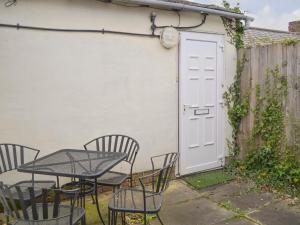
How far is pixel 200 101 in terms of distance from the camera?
559cm

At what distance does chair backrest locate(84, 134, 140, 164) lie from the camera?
14.7 ft

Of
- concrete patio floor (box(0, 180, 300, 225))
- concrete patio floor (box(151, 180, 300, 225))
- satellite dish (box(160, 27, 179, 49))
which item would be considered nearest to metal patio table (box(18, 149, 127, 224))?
concrete patio floor (box(0, 180, 300, 225))

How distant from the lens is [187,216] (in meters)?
4.07

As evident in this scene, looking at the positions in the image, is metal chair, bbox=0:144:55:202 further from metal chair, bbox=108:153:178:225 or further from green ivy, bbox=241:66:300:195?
green ivy, bbox=241:66:300:195

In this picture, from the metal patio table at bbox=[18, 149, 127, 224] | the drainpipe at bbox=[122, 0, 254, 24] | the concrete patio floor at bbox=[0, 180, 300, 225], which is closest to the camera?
the metal patio table at bbox=[18, 149, 127, 224]

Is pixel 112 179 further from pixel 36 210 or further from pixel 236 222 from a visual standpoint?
pixel 236 222

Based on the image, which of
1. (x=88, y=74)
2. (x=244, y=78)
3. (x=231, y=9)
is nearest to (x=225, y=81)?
(x=244, y=78)

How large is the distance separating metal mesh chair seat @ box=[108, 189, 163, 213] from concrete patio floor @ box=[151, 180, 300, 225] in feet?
2.30

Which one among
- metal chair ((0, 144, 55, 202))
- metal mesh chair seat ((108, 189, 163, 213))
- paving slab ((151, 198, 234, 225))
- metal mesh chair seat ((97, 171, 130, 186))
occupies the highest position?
metal chair ((0, 144, 55, 202))

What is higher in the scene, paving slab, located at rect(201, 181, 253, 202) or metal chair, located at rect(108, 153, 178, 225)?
metal chair, located at rect(108, 153, 178, 225)

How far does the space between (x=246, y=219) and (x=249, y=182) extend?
139cm

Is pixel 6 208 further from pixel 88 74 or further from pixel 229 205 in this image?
pixel 229 205

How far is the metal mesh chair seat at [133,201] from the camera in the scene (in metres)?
3.03

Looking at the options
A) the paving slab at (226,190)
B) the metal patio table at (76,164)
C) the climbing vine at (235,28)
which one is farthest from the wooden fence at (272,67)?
the metal patio table at (76,164)
